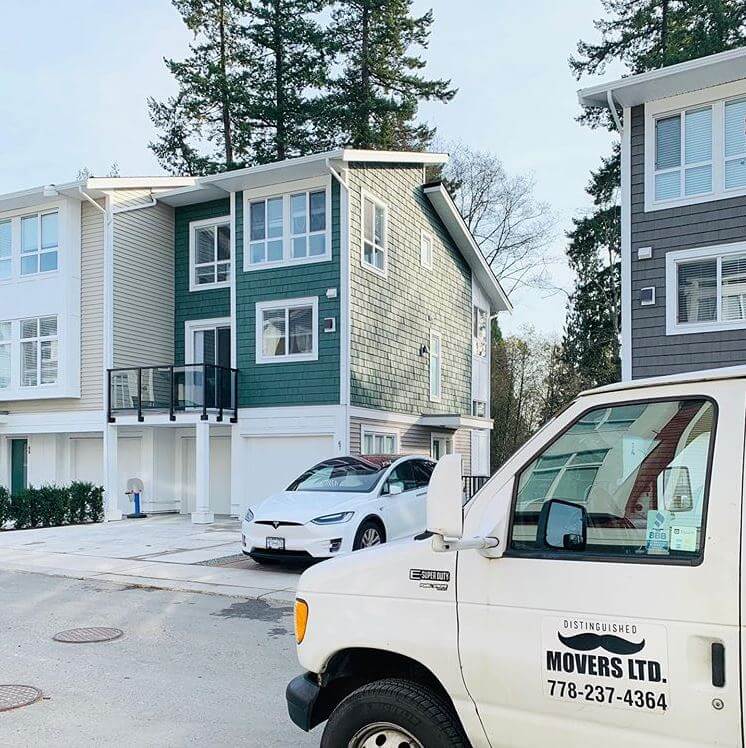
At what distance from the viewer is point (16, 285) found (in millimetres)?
22297

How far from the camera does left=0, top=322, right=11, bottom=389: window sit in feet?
73.5

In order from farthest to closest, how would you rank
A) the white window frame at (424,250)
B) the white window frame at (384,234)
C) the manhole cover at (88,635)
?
1. the white window frame at (424,250)
2. the white window frame at (384,234)
3. the manhole cover at (88,635)

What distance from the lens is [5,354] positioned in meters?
22.5

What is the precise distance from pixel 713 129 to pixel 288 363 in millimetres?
10222

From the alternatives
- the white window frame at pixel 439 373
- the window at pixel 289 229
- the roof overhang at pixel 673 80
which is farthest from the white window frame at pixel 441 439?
the roof overhang at pixel 673 80

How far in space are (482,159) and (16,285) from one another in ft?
77.4

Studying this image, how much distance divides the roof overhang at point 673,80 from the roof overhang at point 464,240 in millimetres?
8631

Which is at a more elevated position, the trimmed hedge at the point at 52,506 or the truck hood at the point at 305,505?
the truck hood at the point at 305,505

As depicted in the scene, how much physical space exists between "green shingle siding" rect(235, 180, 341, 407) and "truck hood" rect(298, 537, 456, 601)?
Answer: 15.4 metres

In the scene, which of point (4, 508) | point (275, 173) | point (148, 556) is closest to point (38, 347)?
point (4, 508)

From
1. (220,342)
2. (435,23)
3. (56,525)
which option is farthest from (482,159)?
(56,525)

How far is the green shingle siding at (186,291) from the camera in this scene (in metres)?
22.2

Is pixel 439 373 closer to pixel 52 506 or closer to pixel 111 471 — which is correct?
pixel 111 471

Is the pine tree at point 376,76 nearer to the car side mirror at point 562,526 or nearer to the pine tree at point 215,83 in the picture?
the pine tree at point 215,83
